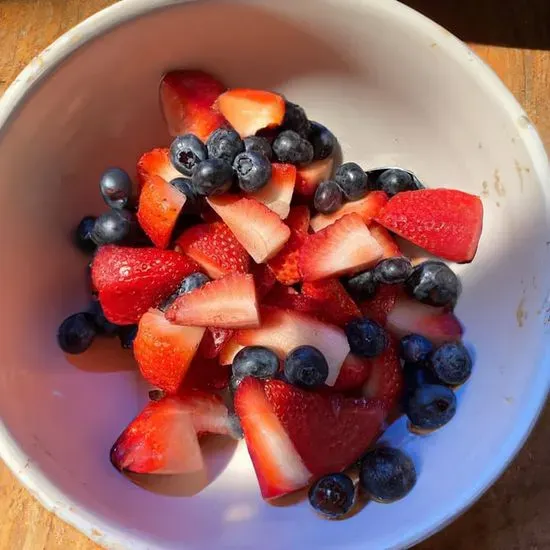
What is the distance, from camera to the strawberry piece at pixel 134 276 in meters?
0.97

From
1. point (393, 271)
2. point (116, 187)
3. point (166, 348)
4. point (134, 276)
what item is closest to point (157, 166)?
point (116, 187)

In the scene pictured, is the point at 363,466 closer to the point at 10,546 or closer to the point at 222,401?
the point at 222,401

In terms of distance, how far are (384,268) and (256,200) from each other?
212 millimetres

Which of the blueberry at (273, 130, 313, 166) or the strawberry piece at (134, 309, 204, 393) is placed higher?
the blueberry at (273, 130, 313, 166)

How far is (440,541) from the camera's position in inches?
41.6

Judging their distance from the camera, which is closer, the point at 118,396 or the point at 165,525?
the point at 165,525

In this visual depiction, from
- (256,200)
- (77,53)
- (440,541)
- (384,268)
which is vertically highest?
(77,53)

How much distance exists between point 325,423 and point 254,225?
296mm

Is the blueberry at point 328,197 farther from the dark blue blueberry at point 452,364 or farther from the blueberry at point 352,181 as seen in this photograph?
the dark blue blueberry at point 452,364

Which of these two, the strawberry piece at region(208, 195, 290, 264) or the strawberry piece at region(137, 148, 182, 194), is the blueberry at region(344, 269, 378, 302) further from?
the strawberry piece at region(137, 148, 182, 194)

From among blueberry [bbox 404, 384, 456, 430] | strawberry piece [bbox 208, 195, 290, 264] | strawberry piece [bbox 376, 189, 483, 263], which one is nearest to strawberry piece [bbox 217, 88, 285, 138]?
strawberry piece [bbox 208, 195, 290, 264]

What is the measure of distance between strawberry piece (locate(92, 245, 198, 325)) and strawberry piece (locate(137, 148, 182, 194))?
0.40 feet

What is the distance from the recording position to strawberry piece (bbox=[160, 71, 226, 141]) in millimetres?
1039

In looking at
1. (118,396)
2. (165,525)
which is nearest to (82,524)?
(165,525)
